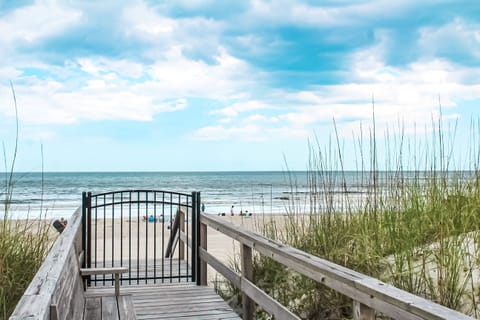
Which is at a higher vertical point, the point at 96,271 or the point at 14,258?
the point at 14,258

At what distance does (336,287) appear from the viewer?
2646 mm

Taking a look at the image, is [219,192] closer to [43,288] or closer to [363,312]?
[363,312]

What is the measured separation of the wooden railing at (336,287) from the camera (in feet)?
6.42

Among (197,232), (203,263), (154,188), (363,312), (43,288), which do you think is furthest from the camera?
(154,188)

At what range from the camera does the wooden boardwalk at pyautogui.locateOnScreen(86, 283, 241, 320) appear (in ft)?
15.5

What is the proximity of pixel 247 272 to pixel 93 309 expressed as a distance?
1.42m

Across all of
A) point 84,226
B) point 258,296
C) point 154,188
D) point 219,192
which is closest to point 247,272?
point 258,296

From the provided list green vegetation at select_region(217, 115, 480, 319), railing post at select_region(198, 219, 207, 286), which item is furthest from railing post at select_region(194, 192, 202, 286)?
green vegetation at select_region(217, 115, 480, 319)

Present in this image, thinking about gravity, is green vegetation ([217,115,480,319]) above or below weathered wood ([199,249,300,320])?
above

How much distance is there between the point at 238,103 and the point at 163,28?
684 inches

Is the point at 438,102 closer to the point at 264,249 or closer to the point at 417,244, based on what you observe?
the point at 417,244

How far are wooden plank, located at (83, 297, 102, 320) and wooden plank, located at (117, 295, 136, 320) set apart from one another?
17 centimetres

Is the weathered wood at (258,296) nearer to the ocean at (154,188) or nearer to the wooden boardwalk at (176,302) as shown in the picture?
the wooden boardwalk at (176,302)

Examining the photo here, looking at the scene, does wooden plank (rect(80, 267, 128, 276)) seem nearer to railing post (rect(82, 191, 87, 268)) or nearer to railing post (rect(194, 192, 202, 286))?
railing post (rect(82, 191, 87, 268))
